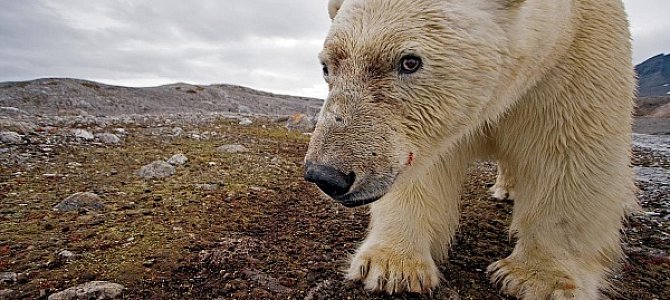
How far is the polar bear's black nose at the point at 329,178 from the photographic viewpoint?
194cm

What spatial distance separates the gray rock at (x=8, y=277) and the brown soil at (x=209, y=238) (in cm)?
3

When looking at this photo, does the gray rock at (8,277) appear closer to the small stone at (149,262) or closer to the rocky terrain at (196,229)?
the rocky terrain at (196,229)

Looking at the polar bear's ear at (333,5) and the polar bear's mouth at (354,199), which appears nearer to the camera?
the polar bear's mouth at (354,199)

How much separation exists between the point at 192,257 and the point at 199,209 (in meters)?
0.90

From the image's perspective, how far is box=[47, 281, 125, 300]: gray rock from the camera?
209 centimetres

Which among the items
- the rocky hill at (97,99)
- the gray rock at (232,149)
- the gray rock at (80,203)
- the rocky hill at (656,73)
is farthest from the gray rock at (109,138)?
the rocky hill at (656,73)

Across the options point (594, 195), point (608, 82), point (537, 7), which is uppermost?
point (537, 7)

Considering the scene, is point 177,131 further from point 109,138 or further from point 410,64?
point 410,64

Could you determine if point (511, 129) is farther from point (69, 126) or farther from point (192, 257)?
point (69, 126)

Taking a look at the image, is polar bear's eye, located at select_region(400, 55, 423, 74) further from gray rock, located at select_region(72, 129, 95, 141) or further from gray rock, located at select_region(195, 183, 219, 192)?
gray rock, located at select_region(72, 129, 95, 141)

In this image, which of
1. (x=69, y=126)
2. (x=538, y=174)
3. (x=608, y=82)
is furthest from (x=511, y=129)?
(x=69, y=126)

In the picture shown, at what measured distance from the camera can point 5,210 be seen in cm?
322

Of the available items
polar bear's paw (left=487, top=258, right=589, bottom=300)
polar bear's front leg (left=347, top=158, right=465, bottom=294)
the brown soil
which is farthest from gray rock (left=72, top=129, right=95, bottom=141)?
polar bear's paw (left=487, top=258, right=589, bottom=300)

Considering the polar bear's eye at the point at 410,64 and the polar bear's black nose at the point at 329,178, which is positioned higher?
the polar bear's eye at the point at 410,64
